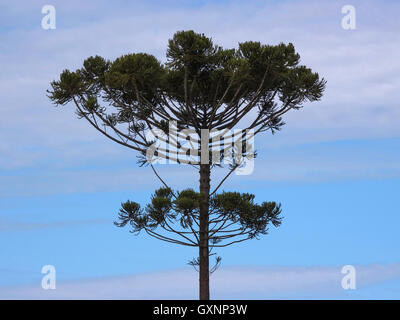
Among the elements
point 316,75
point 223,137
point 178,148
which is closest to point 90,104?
point 178,148

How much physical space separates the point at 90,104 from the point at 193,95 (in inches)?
107

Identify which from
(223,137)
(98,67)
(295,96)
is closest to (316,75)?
(295,96)

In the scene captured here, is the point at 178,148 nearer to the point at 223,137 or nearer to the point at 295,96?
the point at 223,137

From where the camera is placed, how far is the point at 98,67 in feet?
49.2

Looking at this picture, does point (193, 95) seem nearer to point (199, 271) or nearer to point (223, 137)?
point (223, 137)

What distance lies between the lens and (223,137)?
47.9ft
